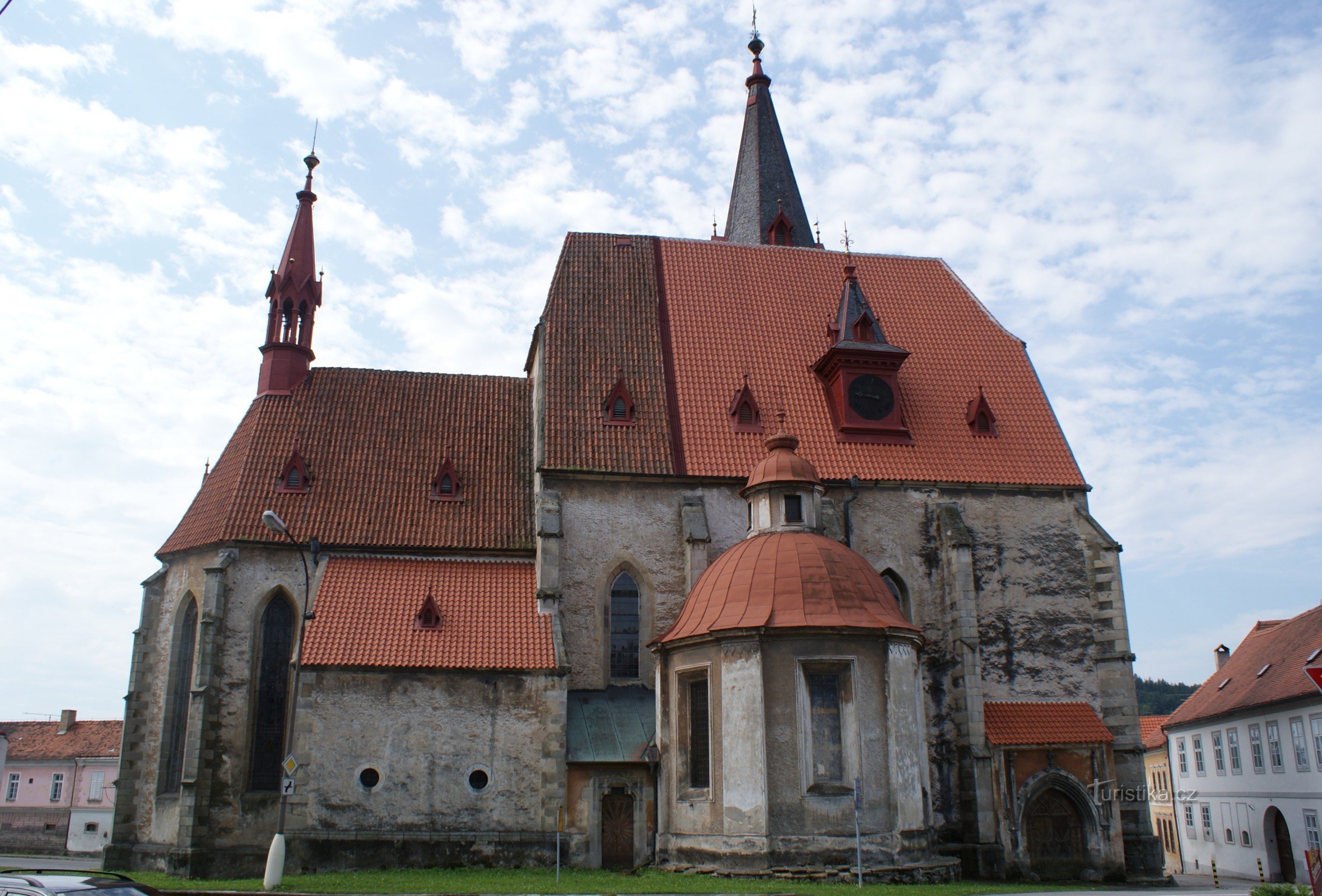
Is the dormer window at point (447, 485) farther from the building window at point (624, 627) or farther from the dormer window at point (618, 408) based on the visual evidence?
the building window at point (624, 627)

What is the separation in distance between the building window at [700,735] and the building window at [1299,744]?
820 inches

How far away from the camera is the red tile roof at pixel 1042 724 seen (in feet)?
67.5

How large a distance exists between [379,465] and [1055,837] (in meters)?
16.2

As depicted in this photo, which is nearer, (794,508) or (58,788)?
(794,508)

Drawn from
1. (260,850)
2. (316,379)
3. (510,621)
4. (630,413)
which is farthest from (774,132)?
(260,850)

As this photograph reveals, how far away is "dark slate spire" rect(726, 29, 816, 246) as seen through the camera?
31203 mm

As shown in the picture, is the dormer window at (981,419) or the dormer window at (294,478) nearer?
the dormer window at (294,478)

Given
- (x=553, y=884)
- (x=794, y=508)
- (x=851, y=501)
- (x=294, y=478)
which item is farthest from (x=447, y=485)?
(x=553, y=884)

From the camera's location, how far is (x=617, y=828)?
63.1ft

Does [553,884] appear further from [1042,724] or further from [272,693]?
[1042,724]

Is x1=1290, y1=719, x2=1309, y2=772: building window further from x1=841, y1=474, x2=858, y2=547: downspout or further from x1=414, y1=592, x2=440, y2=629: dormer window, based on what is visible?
x1=414, y1=592, x2=440, y2=629: dormer window

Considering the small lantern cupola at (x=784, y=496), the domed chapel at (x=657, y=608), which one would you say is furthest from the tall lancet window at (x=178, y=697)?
the small lantern cupola at (x=784, y=496)

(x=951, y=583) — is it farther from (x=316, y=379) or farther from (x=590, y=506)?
(x=316, y=379)

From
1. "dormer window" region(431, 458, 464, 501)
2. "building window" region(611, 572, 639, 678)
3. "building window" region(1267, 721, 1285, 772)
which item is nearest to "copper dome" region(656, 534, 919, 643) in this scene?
"building window" region(611, 572, 639, 678)
